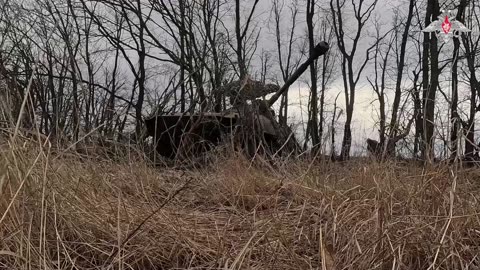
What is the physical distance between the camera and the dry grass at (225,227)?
1204mm

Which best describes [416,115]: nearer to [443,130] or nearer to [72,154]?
[443,130]

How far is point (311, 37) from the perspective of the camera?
37.8 ft

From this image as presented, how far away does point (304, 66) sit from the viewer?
4.60 m

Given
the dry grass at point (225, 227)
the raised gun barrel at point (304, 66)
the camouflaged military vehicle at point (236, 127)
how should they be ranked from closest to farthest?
the dry grass at point (225, 227), the camouflaged military vehicle at point (236, 127), the raised gun barrel at point (304, 66)

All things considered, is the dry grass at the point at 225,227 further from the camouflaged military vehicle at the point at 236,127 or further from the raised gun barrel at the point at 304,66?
the raised gun barrel at the point at 304,66

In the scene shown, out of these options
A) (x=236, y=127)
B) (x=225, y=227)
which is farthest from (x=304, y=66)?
(x=225, y=227)

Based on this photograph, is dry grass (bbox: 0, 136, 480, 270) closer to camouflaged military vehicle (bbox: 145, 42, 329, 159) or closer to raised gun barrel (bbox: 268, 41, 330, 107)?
camouflaged military vehicle (bbox: 145, 42, 329, 159)

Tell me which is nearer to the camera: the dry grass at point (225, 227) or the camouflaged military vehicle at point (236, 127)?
the dry grass at point (225, 227)

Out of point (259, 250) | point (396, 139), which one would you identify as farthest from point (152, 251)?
point (396, 139)

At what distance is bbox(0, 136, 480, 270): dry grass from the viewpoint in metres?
1.20

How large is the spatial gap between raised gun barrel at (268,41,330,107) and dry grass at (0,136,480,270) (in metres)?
2.59

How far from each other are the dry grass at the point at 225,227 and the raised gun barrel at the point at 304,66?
2587 mm

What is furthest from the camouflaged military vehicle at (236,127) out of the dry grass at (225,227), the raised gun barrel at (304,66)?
the dry grass at (225,227)

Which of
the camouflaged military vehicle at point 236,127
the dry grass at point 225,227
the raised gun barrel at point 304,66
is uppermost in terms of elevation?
the raised gun barrel at point 304,66
